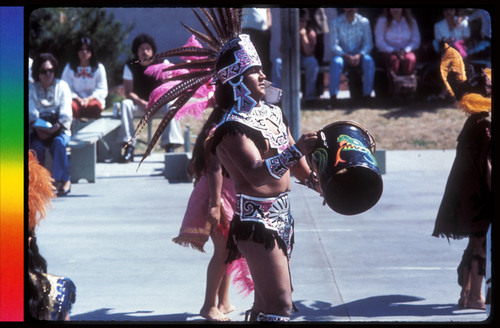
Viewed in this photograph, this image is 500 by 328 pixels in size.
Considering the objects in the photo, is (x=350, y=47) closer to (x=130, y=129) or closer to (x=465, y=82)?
(x=130, y=129)

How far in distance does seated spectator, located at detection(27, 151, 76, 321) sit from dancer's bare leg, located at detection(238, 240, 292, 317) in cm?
88

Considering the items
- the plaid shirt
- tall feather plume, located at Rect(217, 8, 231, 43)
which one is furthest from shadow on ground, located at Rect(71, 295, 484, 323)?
the plaid shirt

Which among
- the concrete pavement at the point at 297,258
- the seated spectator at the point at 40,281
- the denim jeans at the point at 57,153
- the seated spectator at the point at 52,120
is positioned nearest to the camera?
the seated spectator at the point at 40,281

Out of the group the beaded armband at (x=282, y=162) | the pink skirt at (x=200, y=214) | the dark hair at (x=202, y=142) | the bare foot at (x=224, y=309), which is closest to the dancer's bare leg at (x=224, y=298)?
the bare foot at (x=224, y=309)

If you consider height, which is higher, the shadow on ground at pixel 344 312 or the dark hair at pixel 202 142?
the dark hair at pixel 202 142

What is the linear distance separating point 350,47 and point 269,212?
429 inches

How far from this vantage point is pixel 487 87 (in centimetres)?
551

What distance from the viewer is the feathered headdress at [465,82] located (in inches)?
216

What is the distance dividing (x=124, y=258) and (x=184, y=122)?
303 inches

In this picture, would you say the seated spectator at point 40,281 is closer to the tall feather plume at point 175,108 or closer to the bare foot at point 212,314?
the tall feather plume at point 175,108

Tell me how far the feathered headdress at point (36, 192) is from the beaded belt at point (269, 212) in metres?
0.96

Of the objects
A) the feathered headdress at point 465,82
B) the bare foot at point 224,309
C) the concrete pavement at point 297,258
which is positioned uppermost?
the feathered headdress at point 465,82

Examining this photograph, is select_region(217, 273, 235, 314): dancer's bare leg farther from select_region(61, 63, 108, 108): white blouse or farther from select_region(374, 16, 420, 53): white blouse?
select_region(374, 16, 420, 53): white blouse

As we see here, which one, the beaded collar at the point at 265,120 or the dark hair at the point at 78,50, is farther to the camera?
the dark hair at the point at 78,50
